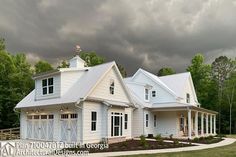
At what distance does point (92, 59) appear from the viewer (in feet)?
185

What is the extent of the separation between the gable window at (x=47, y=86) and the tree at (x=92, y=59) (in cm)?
3050

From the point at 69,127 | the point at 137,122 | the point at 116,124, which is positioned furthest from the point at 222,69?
the point at 69,127

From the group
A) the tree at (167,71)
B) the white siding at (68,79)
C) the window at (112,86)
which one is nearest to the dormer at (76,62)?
the white siding at (68,79)

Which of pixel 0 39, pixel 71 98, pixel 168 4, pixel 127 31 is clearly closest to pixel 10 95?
pixel 0 39

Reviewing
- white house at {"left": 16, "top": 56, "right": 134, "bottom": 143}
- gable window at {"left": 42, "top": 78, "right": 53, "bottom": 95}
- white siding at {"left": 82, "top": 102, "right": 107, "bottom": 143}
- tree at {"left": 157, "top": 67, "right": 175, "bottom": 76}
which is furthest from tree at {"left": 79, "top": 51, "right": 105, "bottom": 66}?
white siding at {"left": 82, "top": 102, "right": 107, "bottom": 143}

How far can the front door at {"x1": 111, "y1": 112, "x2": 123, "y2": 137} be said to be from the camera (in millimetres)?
23239

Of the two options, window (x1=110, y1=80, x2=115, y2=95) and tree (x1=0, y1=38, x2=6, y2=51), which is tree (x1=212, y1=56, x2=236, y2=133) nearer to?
window (x1=110, y1=80, x2=115, y2=95)

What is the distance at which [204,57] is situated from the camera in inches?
2196

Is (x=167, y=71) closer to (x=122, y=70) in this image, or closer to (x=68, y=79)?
(x=122, y=70)

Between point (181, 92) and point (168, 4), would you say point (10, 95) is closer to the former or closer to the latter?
point (181, 92)

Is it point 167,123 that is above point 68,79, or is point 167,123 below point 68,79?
below

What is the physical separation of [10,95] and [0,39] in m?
11.9

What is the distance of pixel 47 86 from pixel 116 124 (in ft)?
20.7

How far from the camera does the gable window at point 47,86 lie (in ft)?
79.9
